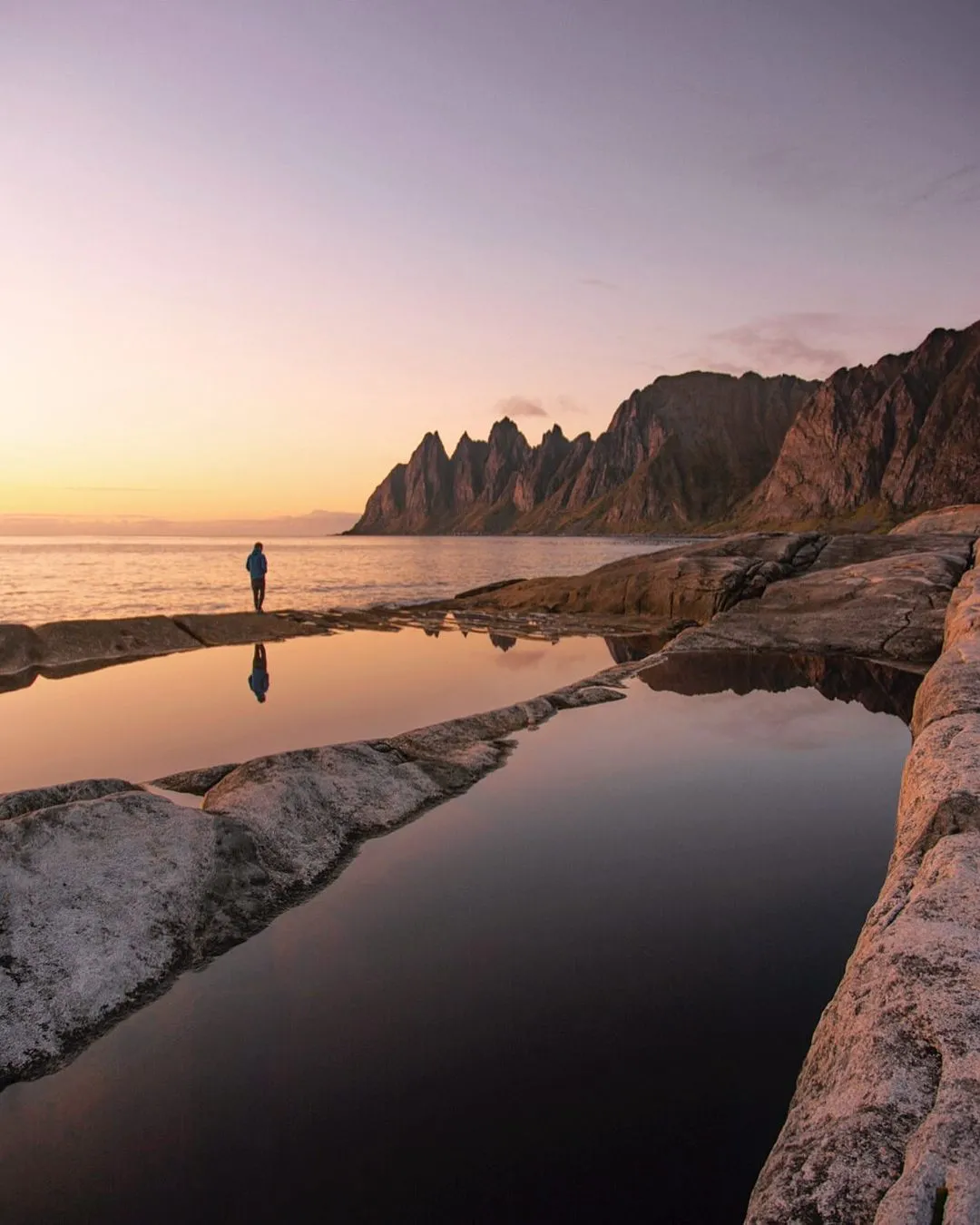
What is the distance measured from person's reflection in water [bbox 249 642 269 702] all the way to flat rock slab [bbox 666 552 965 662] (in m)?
11.7

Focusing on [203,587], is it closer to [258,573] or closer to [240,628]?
[258,573]

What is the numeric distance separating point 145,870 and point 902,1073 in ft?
19.2

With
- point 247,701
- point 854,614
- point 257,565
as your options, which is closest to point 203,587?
point 257,565

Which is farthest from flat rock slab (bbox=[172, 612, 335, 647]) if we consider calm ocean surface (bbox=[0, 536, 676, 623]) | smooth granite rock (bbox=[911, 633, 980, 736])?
smooth granite rock (bbox=[911, 633, 980, 736])

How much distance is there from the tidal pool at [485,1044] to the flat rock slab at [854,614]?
1311 centimetres

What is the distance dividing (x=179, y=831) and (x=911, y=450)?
226 metres

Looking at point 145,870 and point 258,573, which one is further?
point 258,573

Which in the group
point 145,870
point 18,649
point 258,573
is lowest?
point 145,870

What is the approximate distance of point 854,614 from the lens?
2133cm

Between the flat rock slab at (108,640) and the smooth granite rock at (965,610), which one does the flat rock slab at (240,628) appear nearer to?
the flat rock slab at (108,640)

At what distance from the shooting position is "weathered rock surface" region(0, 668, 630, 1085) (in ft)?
16.9

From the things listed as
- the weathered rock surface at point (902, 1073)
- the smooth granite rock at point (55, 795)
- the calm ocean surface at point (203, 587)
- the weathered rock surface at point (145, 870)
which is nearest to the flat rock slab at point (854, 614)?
the weathered rock surface at point (145, 870)

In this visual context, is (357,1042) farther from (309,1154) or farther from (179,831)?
(179,831)

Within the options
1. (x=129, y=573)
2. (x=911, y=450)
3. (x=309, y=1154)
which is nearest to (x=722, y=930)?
(x=309, y=1154)
